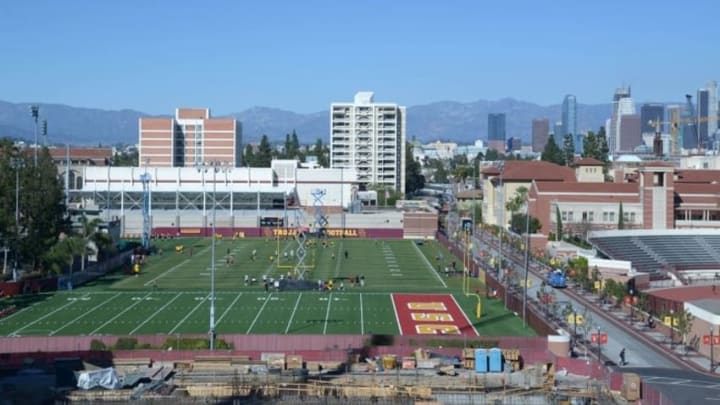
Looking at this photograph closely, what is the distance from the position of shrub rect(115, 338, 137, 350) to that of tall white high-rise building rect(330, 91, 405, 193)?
360 feet

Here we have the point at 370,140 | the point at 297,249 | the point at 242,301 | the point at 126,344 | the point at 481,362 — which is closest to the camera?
the point at 481,362

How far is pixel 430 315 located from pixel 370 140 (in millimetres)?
102412

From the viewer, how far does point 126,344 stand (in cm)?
3597

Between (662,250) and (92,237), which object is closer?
(92,237)

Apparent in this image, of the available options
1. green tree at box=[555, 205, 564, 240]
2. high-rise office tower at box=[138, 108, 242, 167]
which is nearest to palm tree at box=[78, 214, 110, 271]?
green tree at box=[555, 205, 564, 240]

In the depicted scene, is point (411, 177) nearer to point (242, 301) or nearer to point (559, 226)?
point (559, 226)

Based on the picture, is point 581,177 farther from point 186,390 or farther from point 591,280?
point 186,390

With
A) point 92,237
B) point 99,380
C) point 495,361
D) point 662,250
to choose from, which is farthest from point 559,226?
point 99,380

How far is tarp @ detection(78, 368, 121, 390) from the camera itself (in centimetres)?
3088

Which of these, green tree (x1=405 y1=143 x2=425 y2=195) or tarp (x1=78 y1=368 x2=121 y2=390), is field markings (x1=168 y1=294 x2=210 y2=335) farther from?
green tree (x1=405 y1=143 x2=425 y2=195)

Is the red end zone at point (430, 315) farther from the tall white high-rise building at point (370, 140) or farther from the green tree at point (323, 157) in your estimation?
the green tree at point (323, 157)

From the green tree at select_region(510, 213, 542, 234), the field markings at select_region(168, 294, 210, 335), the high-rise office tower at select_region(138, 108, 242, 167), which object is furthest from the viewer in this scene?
the high-rise office tower at select_region(138, 108, 242, 167)

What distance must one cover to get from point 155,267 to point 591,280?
2559cm

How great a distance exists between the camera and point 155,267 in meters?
65.2
